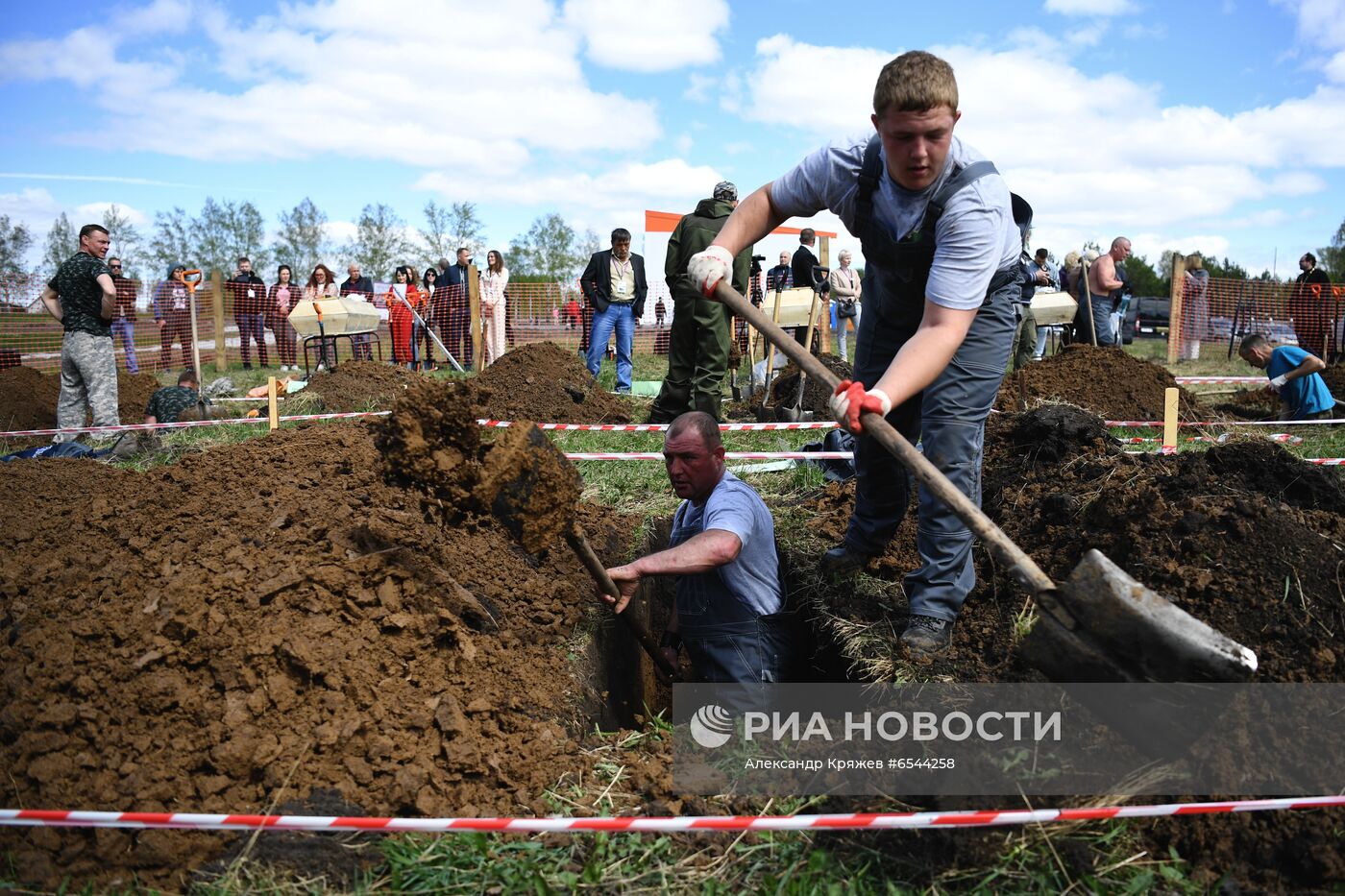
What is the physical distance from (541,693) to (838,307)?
10.7 meters

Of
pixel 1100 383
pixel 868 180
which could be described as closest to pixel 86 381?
pixel 868 180

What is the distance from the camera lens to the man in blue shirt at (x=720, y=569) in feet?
12.7

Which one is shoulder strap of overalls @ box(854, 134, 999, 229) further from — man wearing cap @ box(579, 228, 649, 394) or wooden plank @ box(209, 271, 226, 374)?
wooden plank @ box(209, 271, 226, 374)

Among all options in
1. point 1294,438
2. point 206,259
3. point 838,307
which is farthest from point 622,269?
point 206,259

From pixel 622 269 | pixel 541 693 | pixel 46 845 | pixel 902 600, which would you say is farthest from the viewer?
pixel 622 269

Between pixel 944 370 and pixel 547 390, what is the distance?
698cm

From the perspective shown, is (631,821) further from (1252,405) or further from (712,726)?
(1252,405)

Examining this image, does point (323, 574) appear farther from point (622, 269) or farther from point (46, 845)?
point (622, 269)

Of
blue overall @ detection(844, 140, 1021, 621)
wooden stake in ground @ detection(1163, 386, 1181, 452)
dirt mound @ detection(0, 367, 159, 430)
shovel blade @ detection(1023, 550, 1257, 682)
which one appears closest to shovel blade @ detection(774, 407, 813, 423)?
wooden stake in ground @ detection(1163, 386, 1181, 452)

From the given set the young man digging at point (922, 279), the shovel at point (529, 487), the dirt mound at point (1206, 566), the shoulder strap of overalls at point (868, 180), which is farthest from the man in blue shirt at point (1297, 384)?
the shovel at point (529, 487)

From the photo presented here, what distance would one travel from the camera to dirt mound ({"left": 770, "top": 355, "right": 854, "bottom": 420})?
949 cm

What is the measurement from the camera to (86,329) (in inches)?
319

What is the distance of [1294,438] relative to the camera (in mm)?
7414

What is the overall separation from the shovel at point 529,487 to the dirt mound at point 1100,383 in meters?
7.29
